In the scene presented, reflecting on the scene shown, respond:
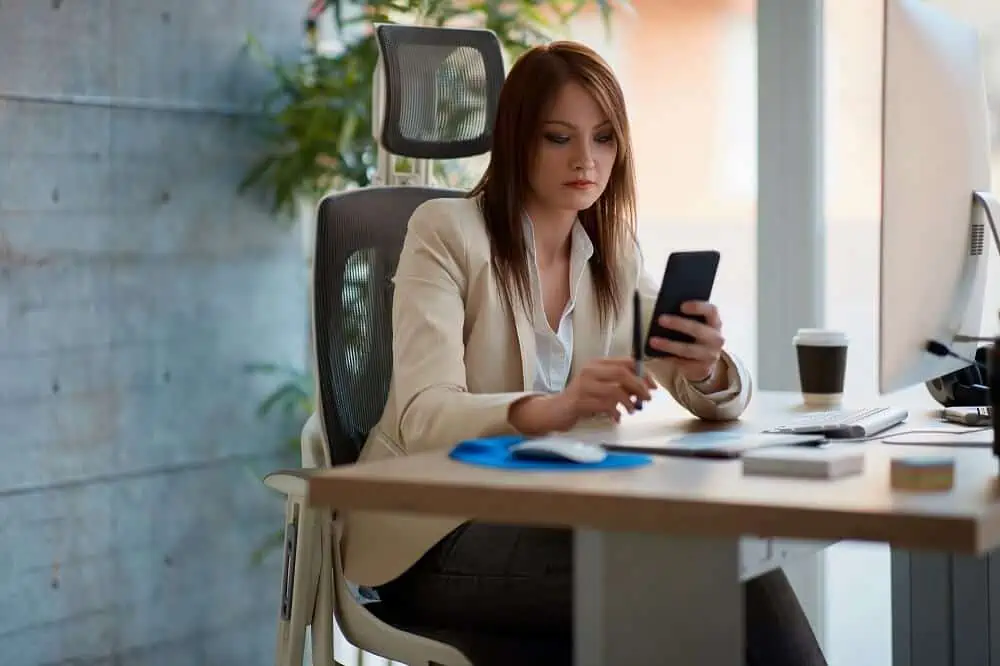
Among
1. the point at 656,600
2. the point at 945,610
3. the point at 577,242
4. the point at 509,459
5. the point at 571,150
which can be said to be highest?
the point at 571,150

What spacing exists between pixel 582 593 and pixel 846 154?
2.12 meters

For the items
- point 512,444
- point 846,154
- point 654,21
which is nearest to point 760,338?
point 846,154

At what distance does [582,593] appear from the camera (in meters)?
1.31

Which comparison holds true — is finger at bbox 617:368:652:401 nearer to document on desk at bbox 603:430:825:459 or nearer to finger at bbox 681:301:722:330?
document on desk at bbox 603:430:825:459

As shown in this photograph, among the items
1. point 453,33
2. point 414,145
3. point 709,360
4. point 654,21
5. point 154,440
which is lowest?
point 154,440

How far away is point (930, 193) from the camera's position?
178 centimetres

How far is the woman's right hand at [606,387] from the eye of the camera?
1670 millimetres

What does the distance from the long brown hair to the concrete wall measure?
1241 mm

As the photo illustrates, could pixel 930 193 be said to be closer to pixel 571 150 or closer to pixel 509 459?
pixel 571 150

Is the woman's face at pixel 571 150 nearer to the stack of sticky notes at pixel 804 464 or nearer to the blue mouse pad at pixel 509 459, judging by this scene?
the blue mouse pad at pixel 509 459

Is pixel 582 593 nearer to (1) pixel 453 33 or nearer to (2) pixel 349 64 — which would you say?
(1) pixel 453 33

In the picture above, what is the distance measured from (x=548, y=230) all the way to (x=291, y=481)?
1.78ft

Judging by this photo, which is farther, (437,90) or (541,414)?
(437,90)

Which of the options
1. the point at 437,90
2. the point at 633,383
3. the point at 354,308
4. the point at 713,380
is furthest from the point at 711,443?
the point at 437,90
